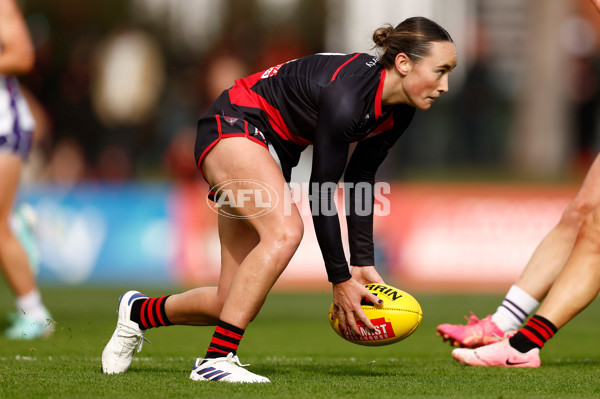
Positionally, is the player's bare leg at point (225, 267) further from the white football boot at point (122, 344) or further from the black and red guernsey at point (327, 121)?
the black and red guernsey at point (327, 121)

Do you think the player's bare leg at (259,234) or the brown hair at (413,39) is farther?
the brown hair at (413,39)

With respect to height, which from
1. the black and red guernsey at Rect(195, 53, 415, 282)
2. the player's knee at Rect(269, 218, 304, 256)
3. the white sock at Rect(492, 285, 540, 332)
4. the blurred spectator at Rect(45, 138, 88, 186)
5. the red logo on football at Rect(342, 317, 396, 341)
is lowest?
the blurred spectator at Rect(45, 138, 88, 186)

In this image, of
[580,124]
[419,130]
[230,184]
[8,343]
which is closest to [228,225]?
[230,184]

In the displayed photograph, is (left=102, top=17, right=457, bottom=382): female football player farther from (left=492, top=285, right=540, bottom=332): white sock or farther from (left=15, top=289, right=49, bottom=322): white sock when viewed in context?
(left=15, top=289, right=49, bottom=322): white sock

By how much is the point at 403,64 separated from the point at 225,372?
1.76 metres

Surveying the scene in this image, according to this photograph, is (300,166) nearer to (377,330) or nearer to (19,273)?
(19,273)

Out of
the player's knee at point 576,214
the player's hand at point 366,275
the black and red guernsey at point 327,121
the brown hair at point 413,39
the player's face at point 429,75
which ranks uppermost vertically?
the brown hair at point 413,39

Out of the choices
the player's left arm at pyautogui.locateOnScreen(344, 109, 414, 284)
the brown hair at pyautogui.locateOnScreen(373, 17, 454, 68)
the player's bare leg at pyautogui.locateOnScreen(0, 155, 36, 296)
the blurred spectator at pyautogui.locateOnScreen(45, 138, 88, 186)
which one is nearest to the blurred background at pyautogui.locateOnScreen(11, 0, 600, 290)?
the blurred spectator at pyautogui.locateOnScreen(45, 138, 88, 186)

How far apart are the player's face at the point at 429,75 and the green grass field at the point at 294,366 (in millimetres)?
1443

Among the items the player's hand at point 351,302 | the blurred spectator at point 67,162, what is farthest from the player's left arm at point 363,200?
the blurred spectator at point 67,162

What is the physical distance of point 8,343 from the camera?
7020 mm

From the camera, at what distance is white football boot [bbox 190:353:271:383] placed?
499 centimetres

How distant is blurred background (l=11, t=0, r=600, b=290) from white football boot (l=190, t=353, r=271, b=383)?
6.22 metres

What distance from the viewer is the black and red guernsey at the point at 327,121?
16.1ft
